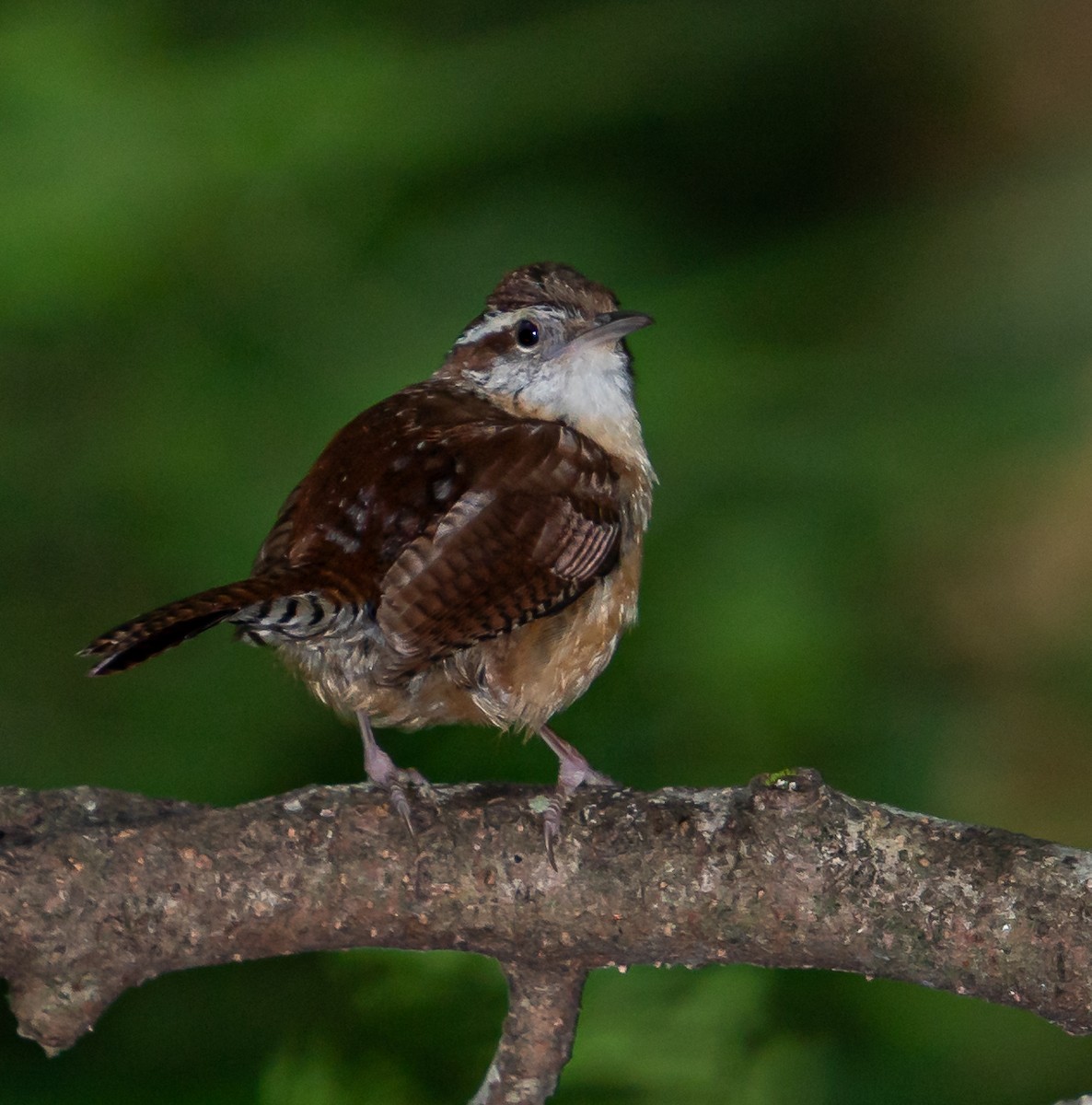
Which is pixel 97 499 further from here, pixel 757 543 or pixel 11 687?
pixel 757 543

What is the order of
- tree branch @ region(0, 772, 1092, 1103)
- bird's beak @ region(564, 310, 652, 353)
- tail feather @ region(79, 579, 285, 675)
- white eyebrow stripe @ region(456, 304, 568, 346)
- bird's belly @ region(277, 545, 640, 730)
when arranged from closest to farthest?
tail feather @ region(79, 579, 285, 675), tree branch @ region(0, 772, 1092, 1103), bird's belly @ region(277, 545, 640, 730), bird's beak @ region(564, 310, 652, 353), white eyebrow stripe @ region(456, 304, 568, 346)

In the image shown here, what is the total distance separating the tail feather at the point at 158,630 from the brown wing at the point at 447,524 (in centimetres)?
30

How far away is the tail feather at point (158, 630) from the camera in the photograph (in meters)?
2.44

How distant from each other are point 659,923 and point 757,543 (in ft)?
5.38

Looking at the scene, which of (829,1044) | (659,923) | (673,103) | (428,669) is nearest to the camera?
(659,923)

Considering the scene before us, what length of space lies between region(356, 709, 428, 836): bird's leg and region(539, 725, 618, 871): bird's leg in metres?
0.23

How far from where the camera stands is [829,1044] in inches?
156

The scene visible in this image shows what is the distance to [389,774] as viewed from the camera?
3010 millimetres

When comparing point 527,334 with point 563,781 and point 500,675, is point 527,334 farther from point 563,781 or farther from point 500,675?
point 563,781

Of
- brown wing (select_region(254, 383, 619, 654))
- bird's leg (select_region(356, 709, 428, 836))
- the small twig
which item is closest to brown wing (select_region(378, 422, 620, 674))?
brown wing (select_region(254, 383, 619, 654))

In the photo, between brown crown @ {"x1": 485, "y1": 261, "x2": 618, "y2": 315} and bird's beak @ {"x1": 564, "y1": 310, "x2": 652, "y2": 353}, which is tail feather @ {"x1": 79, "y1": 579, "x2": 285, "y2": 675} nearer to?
bird's beak @ {"x1": 564, "y1": 310, "x2": 652, "y2": 353}

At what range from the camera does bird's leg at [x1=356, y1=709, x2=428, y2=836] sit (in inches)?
111

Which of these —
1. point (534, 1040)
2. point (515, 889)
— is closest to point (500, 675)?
point (515, 889)

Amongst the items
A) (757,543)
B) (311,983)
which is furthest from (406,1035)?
(757,543)
